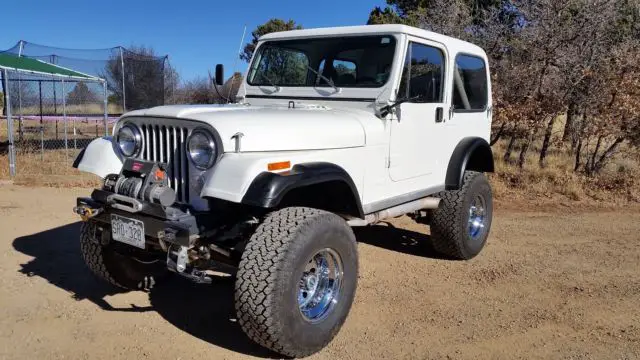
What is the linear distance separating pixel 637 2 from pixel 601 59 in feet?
9.95

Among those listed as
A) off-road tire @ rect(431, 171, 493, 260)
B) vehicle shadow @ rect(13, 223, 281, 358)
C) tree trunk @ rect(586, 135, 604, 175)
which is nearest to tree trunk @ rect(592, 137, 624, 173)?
tree trunk @ rect(586, 135, 604, 175)

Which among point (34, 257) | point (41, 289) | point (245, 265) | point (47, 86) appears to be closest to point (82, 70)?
point (47, 86)

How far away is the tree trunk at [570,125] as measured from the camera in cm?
941

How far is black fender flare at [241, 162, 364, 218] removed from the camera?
278cm

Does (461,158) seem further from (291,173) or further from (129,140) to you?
(129,140)

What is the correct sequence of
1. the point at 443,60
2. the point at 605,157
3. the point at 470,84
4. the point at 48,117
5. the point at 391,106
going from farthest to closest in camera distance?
the point at 48,117
the point at 605,157
the point at 470,84
the point at 443,60
the point at 391,106

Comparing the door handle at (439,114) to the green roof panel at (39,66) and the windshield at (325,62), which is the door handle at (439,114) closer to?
the windshield at (325,62)

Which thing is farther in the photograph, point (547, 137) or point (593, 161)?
point (547, 137)

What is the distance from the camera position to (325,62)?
436cm

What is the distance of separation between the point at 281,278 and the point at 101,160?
5.05 ft

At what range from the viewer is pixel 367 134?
3705mm

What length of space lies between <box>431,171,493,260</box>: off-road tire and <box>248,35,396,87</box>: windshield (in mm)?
1491

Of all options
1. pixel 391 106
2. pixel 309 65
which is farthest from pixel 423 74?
pixel 309 65

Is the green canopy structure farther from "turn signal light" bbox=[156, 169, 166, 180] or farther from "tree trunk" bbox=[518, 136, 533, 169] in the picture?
"tree trunk" bbox=[518, 136, 533, 169]
